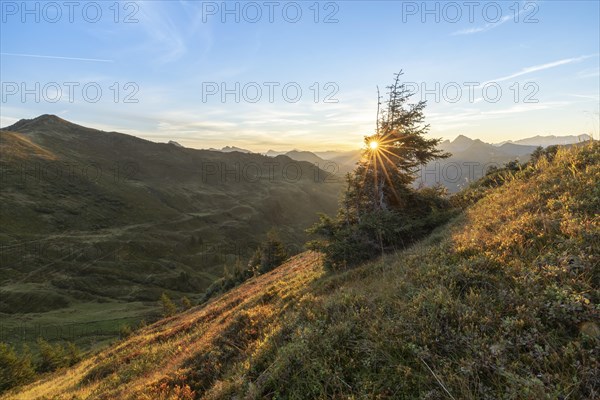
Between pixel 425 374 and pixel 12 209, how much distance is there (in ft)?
604

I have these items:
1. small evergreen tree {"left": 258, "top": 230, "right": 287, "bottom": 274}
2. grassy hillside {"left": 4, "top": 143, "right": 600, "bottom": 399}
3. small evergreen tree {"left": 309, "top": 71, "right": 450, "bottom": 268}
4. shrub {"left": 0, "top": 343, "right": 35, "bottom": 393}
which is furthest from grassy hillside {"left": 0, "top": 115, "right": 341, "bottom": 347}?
grassy hillside {"left": 4, "top": 143, "right": 600, "bottom": 399}

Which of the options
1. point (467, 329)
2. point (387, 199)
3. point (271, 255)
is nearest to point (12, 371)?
point (271, 255)

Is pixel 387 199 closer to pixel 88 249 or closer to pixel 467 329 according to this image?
pixel 467 329

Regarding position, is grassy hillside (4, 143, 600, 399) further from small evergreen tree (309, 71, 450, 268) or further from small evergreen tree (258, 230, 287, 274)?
small evergreen tree (258, 230, 287, 274)

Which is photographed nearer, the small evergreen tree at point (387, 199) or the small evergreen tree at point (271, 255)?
the small evergreen tree at point (387, 199)

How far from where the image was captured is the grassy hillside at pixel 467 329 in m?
4.05

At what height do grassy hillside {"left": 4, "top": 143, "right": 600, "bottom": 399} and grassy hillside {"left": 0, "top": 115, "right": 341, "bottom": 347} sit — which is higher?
grassy hillside {"left": 4, "top": 143, "right": 600, "bottom": 399}

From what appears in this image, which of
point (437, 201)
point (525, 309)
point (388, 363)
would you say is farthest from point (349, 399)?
point (437, 201)

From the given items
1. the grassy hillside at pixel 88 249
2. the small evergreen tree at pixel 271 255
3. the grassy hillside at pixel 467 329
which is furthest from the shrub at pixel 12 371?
the grassy hillside at pixel 467 329

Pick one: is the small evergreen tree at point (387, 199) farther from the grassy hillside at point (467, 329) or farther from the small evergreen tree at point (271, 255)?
the small evergreen tree at point (271, 255)

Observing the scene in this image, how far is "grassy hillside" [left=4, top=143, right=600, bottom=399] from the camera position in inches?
159

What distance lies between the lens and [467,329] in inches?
184

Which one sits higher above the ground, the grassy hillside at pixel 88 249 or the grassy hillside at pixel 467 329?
the grassy hillside at pixel 467 329

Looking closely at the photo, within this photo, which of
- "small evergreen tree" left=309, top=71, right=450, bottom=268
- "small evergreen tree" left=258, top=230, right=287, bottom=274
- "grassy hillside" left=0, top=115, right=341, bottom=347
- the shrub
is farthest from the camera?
"grassy hillside" left=0, top=115, right=341, bottom=347
